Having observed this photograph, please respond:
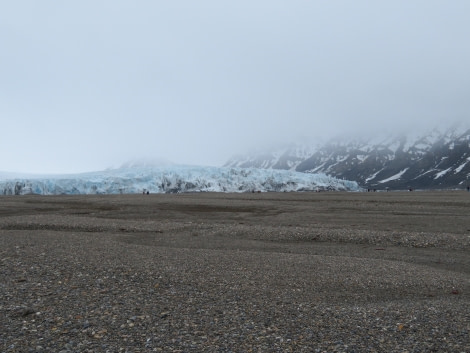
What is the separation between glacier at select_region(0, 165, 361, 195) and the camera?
202 ft

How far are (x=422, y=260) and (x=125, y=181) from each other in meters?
60.2

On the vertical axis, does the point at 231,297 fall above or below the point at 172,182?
below

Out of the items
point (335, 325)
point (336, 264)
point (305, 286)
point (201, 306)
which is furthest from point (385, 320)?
point (336, 264)

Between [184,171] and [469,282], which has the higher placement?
[184,171]

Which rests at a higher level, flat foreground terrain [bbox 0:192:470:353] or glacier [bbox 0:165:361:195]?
glacier [bbox 0:165:361:195]

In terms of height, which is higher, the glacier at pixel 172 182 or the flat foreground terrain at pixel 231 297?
the glacier at pixel 172 182

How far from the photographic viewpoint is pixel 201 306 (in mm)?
6480

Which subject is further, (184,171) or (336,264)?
(184,171)

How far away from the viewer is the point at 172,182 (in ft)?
233

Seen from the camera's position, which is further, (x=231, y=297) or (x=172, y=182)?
(x=172, y=182)

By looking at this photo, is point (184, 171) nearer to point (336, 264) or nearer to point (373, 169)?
point (336, 264)

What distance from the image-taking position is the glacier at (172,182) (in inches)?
2426

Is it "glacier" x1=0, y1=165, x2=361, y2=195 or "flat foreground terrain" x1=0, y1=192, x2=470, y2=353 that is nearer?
"flat foreground terrain" x1=0, y1=192, x2=470, y2=353

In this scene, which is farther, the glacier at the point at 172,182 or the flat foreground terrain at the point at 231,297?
the glacier at the point at 172,182
